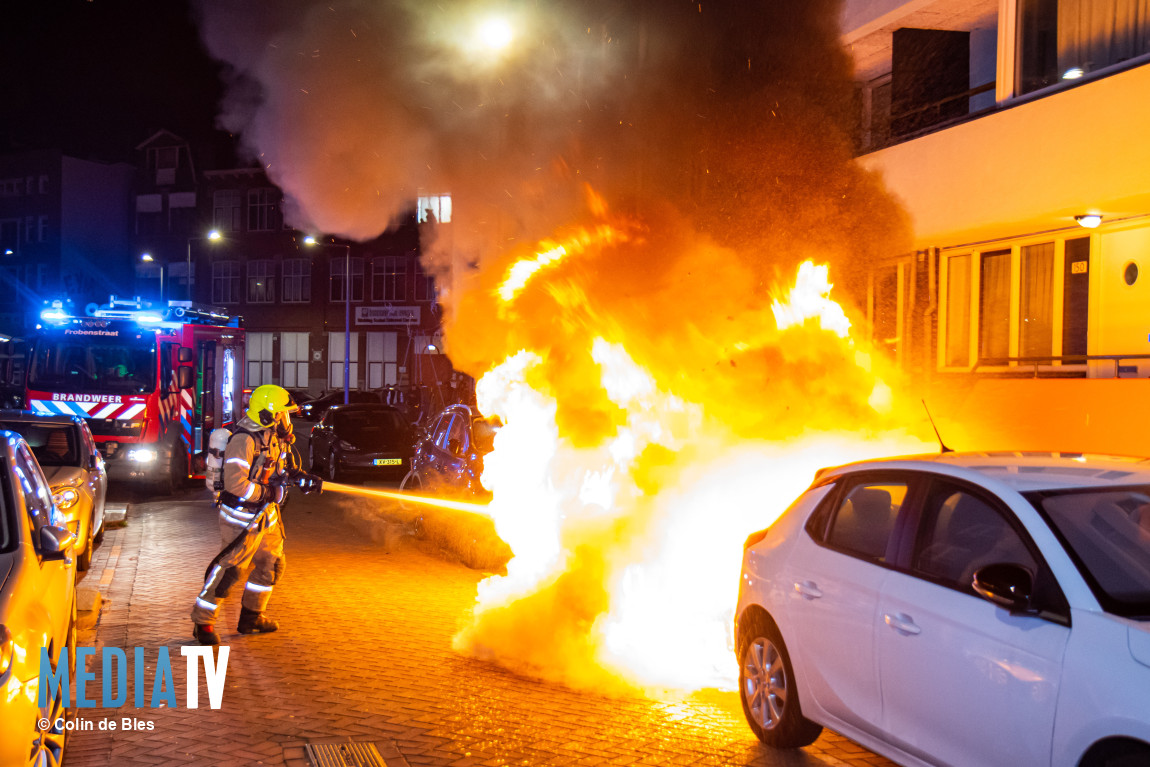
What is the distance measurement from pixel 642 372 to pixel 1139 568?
6295 millimetres

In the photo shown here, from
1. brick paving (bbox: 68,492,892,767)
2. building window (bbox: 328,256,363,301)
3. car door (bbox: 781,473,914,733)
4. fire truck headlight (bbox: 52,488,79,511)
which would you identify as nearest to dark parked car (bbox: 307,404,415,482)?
fire truck headlight (bbox: 52,488,79,511)

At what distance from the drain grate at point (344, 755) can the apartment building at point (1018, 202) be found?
838cm

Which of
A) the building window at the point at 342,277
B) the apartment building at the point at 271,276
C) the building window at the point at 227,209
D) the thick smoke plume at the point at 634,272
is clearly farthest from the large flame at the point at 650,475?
the building window at the point at 227,209

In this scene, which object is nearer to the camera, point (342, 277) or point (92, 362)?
point (92, 362)

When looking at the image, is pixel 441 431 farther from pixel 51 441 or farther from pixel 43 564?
pixel 43 564

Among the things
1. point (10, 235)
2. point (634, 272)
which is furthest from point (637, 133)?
point (10, 235)

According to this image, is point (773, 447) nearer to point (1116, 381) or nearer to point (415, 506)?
point (1116, 381)

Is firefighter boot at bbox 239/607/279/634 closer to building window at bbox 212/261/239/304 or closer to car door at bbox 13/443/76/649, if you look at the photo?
car door at bbox 13/443/76/649

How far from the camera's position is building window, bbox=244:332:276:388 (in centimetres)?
5491

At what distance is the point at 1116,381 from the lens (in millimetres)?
10414

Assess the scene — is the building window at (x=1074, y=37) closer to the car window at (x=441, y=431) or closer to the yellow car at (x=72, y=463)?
the car window at (x=441, y=431)

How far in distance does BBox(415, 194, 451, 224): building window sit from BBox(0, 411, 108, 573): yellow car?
5.05 metres

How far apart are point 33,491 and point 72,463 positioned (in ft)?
19.0

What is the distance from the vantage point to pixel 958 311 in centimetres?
1464
